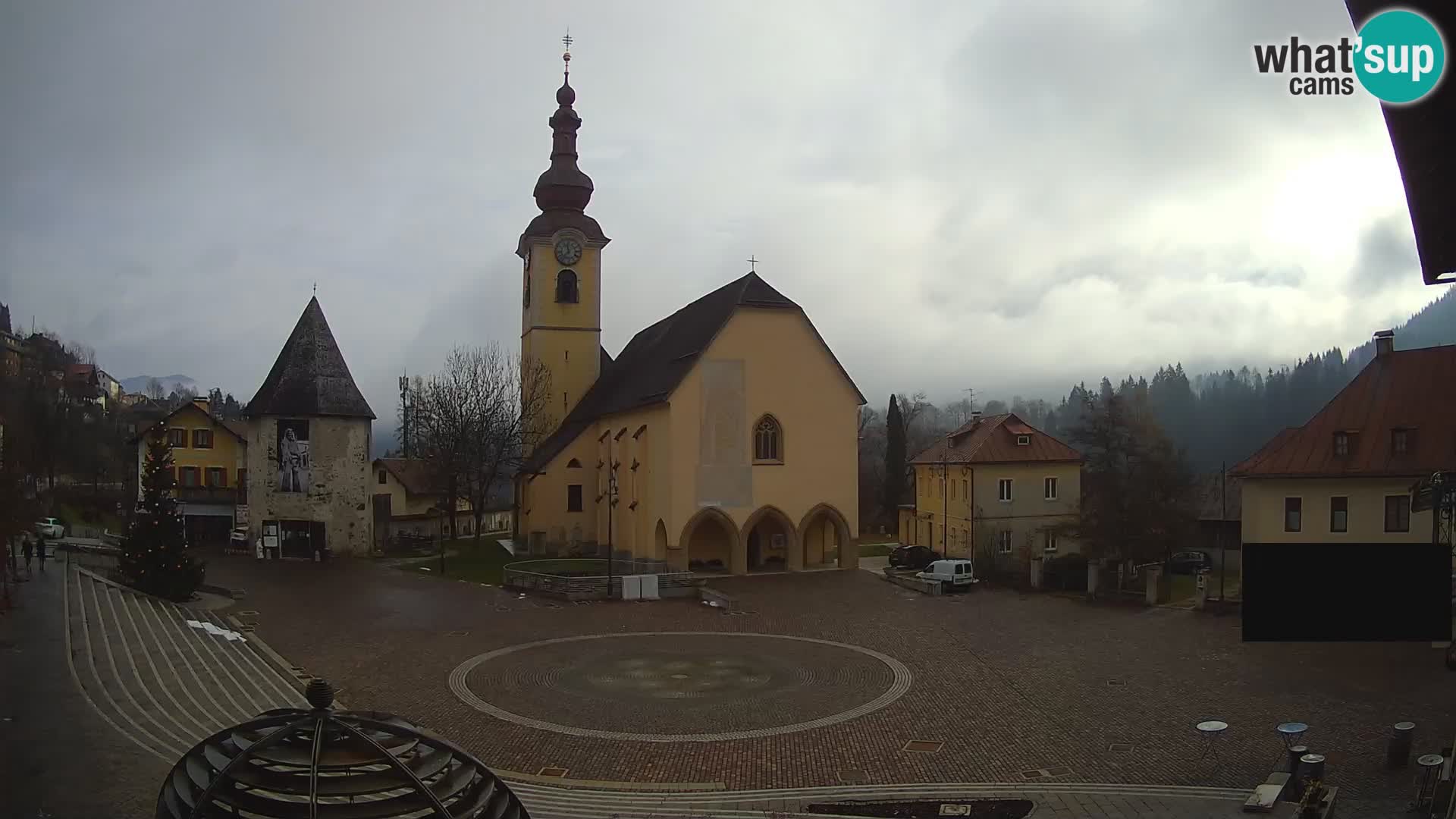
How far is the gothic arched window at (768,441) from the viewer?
1374 inches

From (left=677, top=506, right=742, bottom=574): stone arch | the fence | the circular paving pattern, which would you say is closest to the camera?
the circular paving pattern

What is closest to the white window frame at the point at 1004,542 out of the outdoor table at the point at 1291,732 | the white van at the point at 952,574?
the white van at the point at 952,574

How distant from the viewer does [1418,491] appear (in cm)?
1459

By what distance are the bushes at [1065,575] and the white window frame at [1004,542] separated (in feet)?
20.4

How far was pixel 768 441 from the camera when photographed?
115ft

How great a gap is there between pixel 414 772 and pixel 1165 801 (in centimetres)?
908

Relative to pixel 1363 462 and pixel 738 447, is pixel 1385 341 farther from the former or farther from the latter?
pixel 738 447

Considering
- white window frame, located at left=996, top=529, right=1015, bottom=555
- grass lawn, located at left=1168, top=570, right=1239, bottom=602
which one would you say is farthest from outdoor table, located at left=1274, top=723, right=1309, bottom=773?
white window frame, located at left=996, top=529, right=1015, bottom=555

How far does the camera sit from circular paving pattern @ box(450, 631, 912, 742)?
A: 15445 mm

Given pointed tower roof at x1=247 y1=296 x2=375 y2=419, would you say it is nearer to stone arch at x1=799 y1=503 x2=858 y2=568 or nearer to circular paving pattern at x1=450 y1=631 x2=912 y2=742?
stone arch at x1=799 y1=503 x2=858 y2=568

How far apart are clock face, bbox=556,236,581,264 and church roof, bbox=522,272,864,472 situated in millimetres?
5158

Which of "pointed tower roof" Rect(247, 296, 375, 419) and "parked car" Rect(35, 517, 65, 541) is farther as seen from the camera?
"pointed tower roof" Rect(247, 296, 375, 419)

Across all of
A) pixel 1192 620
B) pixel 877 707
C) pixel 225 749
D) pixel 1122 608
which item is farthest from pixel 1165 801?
pixel 1122 608

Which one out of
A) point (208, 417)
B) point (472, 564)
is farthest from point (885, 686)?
point (208, 417)
